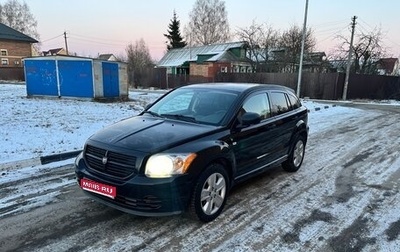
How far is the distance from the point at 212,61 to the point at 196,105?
37.3 meters

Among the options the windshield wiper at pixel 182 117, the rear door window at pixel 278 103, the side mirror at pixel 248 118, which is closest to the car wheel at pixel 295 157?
the rear door window at pixel 278 103

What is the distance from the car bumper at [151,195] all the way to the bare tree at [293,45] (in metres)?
32.3

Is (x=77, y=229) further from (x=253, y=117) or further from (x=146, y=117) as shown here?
(x=253, y=117)

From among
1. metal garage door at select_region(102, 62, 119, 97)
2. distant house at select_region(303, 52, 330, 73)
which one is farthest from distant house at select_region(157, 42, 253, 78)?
metal garage door at select_region(102, 62, 119, 97)

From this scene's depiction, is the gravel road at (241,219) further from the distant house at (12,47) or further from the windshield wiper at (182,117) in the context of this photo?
the distant house at (12,47)

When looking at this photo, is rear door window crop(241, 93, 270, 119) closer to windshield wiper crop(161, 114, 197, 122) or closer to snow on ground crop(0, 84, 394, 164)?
windshield wiper crop(161, 114, 197, 122)

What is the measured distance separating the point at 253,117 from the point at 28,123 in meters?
7.61

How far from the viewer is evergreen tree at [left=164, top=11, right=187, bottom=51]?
59.7 meters

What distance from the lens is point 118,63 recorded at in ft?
62.8

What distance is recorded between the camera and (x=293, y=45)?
34.3 meters

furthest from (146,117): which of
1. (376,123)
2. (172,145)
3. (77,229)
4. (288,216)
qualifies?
(376,123)

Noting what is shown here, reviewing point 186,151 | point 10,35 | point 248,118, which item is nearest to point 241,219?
point 186,151

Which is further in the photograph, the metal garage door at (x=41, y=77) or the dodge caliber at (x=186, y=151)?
the metal garage door at (x=41, y=77)

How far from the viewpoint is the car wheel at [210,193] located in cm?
362
